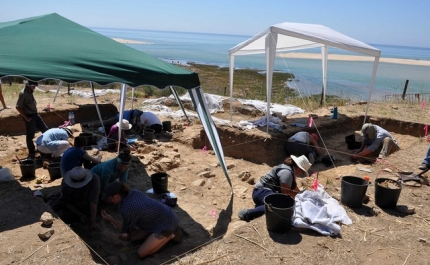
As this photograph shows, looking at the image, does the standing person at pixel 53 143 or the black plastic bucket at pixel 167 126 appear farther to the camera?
the black plastic bucket at pixel 167 126

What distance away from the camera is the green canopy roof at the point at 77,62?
4.61 meters

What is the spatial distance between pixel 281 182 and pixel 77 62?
10.5 ft

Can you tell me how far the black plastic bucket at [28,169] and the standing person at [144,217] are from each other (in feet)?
9.11

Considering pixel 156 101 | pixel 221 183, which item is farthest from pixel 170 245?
pixel 156 101

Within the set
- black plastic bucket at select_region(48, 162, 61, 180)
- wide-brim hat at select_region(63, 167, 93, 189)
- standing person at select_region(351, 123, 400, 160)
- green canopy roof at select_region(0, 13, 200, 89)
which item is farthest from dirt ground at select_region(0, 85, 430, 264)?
green canopy roof at select_region(0, 13, 200, 89)

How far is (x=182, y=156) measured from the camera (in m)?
7.75

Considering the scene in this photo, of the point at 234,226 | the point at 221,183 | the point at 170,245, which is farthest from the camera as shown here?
the point at 221,183

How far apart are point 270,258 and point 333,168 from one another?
410 cm

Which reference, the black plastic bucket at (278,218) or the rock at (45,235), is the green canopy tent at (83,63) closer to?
the black plastic bucket at (278,218)

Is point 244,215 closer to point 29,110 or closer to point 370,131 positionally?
point 370,131

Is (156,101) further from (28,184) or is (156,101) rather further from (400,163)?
(400,163)

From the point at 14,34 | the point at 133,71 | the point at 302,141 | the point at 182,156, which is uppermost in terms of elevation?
the point at 14,34

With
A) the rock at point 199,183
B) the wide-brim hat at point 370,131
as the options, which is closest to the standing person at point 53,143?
the rock at point 199,183

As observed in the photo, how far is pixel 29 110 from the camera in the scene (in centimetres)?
654
